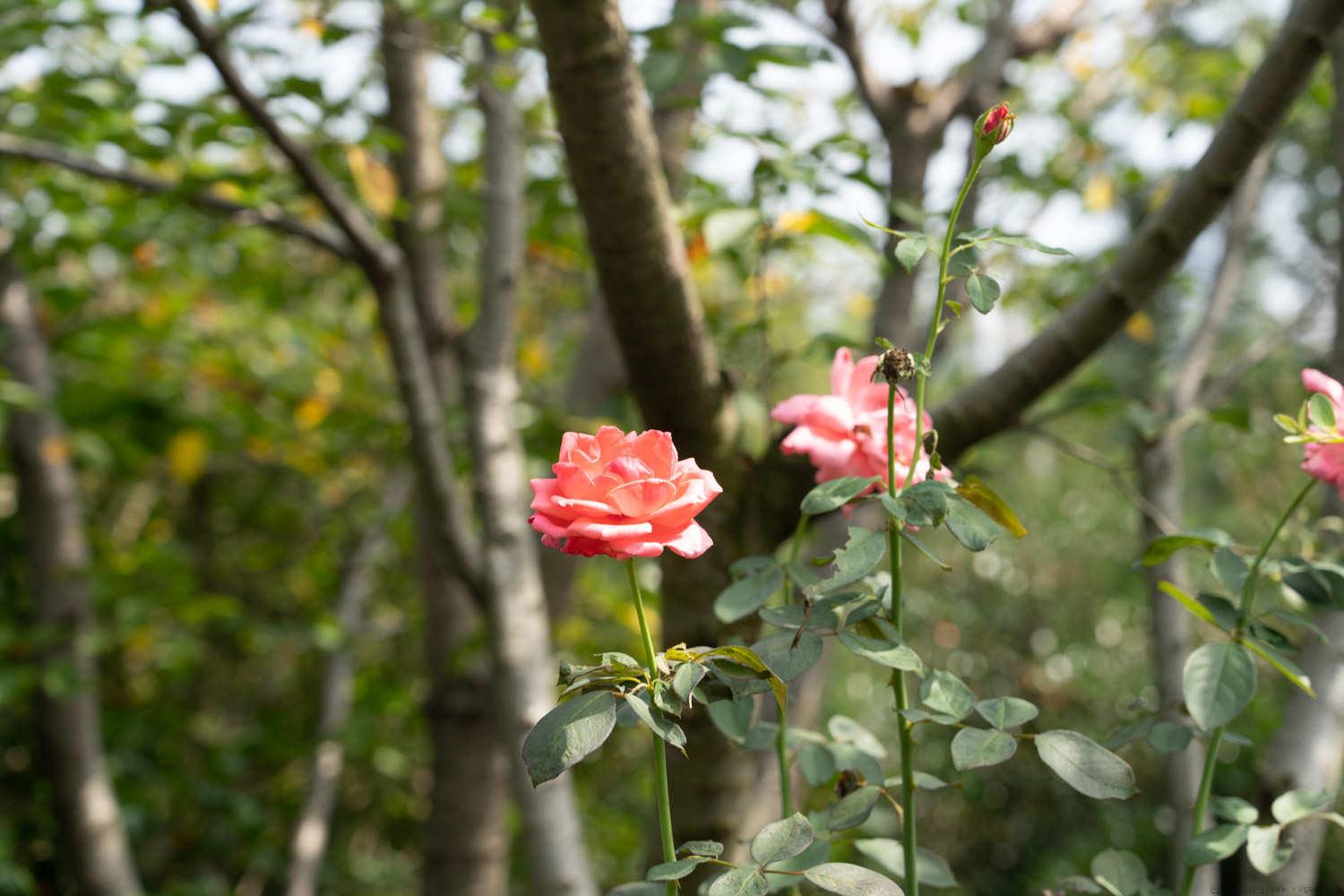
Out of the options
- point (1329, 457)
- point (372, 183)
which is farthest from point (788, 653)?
point (372, 183)

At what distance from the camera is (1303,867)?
4.05ft

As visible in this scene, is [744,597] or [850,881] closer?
[850,881]

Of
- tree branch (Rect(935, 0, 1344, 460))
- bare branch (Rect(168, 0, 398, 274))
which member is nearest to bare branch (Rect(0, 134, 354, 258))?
bare branch (Rect(168, 0, 398, 274))

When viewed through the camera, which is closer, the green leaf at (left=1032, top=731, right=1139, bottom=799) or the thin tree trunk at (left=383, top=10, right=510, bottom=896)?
the green leaf at (left=1032, top=731, right=1139, bottom=799)

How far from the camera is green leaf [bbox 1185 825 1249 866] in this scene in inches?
34.7

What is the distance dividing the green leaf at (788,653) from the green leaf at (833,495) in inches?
4.0

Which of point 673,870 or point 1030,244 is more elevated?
point 1030,244

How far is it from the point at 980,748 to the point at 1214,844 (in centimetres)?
27

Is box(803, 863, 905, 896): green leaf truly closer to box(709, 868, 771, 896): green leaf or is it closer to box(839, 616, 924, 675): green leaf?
box(709, 868, 771, 896): green leaf

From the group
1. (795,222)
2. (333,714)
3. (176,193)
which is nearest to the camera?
(795,222)

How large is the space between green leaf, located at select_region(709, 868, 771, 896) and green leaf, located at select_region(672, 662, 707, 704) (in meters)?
0.13

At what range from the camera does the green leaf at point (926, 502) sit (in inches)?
28.8

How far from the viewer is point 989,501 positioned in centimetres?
88

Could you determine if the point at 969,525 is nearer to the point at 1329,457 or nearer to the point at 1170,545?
the point at 1170,545
